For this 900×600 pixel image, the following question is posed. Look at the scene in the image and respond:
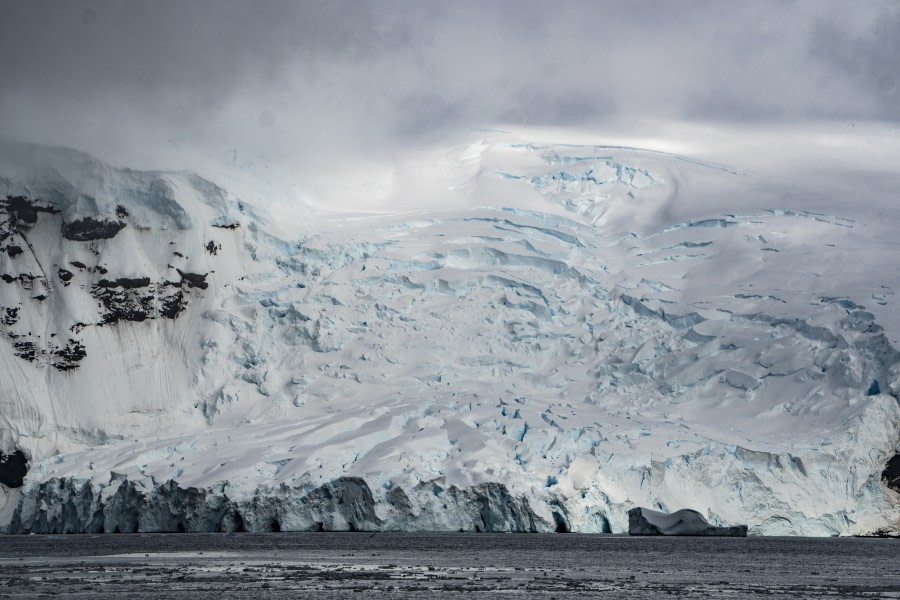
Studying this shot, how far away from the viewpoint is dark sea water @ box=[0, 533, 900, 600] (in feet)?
105

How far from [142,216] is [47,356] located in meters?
9.68

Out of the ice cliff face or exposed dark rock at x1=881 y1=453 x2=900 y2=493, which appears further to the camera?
exposed dark rock at x1=881 y1=453 x2=900 y2=493

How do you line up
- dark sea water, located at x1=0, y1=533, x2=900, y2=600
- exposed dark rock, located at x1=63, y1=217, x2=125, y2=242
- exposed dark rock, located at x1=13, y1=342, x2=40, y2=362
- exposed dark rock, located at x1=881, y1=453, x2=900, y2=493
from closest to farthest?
dark sea water, located at x1=0, y1=533, x2=900, y2=600 < exposed dark rock, located at x1=881, y1=453, x2=900, y2=493 < exposed dark rock, located at x1=13, y1=342, x2=40, y2=362 < exposed dark rock, located at x1=63, y1=217, x2=125, y2=242

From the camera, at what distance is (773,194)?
253 ft

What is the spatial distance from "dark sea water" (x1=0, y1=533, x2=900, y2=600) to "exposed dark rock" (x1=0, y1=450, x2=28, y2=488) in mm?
8395

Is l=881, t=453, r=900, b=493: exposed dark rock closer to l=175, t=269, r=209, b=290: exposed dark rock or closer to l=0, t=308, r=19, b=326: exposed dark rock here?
l=175, t=269, r=209, b=290: exposed dark rock

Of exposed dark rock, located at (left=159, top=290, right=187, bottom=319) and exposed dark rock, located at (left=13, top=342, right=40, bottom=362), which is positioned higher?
exposed dark rock, located at (left=159, top=290, right=187, bottom=319)

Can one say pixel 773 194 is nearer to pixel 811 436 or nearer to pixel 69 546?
pixel 811 436

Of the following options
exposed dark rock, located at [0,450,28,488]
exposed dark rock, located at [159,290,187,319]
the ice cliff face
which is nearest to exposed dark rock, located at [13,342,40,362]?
the ice cliff face

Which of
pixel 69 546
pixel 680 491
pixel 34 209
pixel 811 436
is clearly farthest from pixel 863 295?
pixel 34 209

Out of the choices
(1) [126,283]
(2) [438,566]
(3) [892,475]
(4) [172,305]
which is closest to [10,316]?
(1) [126,283]

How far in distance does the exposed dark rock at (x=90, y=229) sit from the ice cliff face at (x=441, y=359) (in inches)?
4.5

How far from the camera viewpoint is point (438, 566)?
128 ft

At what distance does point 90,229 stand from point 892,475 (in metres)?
44.3
